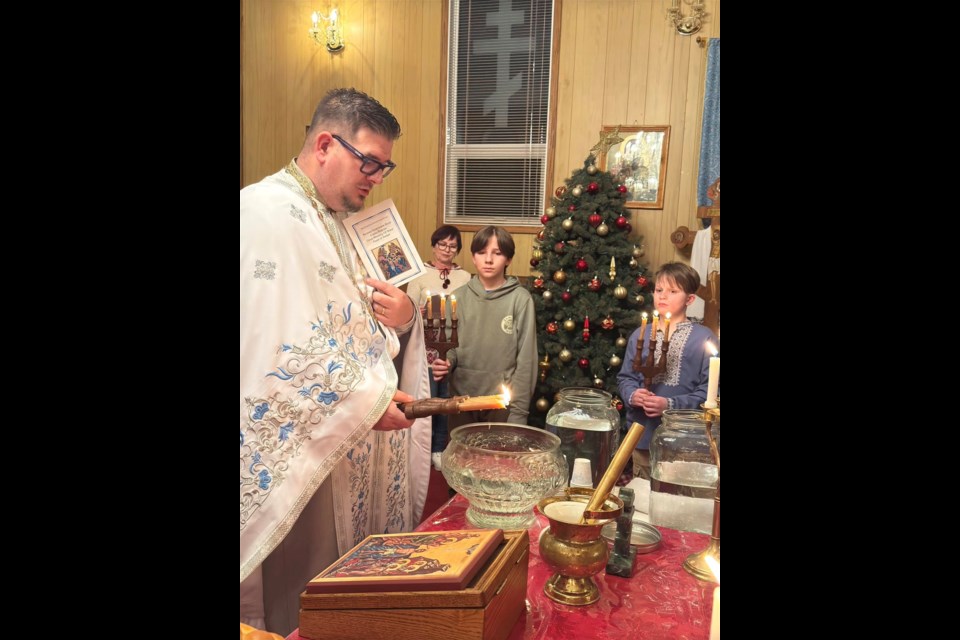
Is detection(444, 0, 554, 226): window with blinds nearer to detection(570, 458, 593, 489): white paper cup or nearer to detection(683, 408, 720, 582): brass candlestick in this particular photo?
detection(570, 458, 593, 489): white paper cup

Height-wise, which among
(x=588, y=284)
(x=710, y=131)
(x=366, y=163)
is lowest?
(x=588, y=284)

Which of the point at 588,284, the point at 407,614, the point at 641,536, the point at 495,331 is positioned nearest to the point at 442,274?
the point at 495,331

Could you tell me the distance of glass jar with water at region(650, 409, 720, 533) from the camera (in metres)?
0.85

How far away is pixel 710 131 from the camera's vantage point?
2.33m

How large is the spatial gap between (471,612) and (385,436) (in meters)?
0.67

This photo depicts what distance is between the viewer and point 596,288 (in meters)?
2.34

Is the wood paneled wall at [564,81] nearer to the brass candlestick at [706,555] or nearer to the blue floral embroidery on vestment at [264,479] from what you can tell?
the blue floral embroidery on vestment at [264,479]

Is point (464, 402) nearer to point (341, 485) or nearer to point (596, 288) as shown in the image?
point (341, 485)

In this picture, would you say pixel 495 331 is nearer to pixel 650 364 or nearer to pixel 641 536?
pixel 650 364

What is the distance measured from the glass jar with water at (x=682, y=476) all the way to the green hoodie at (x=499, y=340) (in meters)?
1.07

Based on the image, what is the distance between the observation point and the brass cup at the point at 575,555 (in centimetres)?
61

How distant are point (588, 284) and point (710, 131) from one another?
74 centimetres

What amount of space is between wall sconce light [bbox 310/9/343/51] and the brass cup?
1375 millimetres

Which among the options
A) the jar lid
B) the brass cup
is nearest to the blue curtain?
the jar lid
